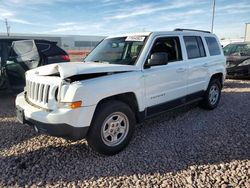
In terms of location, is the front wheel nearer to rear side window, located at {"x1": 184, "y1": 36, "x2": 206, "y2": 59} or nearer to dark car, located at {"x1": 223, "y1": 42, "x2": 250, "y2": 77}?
rear side window, located at {"x1": 184, "y1": 36, "x2": 206, "y2": 59}

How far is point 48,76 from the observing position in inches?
140

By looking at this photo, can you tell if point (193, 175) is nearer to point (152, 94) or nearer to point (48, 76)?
point (152, 94)

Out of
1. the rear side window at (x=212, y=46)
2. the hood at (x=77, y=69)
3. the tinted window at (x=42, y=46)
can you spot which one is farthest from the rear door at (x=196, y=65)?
the tinted window at (x=42, y=46)

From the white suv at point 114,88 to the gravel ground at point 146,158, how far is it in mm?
389

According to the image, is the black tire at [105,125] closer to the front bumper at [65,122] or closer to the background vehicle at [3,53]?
the front bumper at [65,122]

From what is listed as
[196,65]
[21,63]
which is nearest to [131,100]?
[196,65]

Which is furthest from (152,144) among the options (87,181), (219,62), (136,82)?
(219,62)

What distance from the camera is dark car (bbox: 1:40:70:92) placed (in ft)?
21.2

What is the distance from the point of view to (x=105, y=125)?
11.8 feet

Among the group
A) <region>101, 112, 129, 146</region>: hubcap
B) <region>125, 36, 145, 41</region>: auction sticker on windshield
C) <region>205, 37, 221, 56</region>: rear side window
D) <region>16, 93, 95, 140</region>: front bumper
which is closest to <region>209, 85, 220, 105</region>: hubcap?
<region>205, 37, 221, 56</region>: rear side window

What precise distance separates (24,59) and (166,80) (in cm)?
431

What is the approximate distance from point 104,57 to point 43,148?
198 centimetres

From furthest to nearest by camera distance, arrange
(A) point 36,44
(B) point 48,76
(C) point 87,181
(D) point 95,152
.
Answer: (A) point 36,44 < (D) point 95,152 < (B) point 48,76 < (C) point 87,181

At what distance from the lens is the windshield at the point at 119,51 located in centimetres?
418
